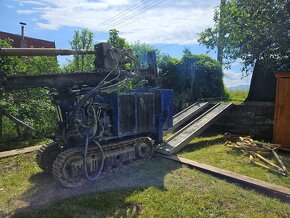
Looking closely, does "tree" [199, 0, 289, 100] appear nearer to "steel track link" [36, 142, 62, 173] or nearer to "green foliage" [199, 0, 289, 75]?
"green foliage" [199, 0, 289, 75]

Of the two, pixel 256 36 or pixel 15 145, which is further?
pixel 256 36

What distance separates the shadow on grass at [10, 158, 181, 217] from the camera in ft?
16.2

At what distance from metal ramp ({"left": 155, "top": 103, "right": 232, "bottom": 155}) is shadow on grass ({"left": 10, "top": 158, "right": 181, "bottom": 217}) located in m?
0.94

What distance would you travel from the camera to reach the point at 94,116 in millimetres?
6117

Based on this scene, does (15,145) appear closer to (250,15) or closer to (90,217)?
(90,217)

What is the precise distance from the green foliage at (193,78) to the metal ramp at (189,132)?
2.40 m

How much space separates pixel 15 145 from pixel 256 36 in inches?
332

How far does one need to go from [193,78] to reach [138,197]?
930cm

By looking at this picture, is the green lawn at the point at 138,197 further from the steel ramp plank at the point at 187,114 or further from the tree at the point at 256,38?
the tree at the point at 256,38

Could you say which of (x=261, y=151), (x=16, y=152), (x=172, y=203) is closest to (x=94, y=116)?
(x=172, y=203)

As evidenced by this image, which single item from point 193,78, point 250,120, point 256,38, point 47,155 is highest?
point 256,38

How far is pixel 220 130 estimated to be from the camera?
11.3 meters

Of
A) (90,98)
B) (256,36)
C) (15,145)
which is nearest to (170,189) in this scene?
(90,98)

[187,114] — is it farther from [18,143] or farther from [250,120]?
[18,143]
